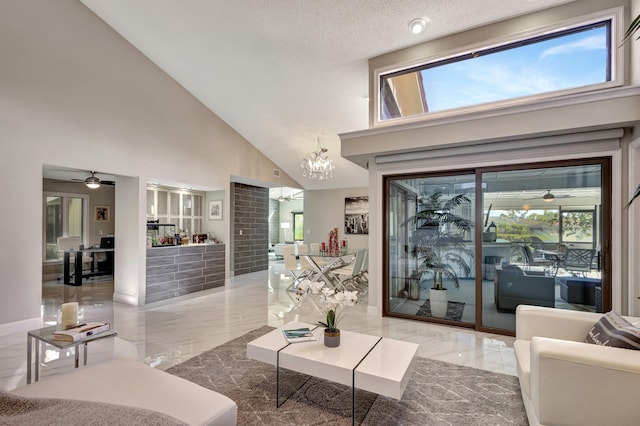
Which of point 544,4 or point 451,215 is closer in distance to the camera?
point 544,4

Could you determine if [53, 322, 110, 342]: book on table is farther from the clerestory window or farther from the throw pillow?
the clerestory window

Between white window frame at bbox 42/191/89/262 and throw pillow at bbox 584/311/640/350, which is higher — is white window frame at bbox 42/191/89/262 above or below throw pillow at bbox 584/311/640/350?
above

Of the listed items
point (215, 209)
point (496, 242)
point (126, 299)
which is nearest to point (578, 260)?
point (496, 242)

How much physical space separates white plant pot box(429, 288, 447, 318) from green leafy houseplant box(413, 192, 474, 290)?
0.25ft

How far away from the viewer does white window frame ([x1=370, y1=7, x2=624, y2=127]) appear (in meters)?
3.10

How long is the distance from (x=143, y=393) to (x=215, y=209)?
18.3 feet

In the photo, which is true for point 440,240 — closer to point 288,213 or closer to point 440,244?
point 440,244

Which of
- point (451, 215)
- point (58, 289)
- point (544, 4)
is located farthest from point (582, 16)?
point (58, 289)

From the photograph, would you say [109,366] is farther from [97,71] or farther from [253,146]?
[253,146]

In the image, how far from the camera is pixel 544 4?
336cm

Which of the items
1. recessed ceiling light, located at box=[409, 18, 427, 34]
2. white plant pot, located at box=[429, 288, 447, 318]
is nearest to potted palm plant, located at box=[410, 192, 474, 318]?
white plant pot, located at box=[429, 288, 447, 318]

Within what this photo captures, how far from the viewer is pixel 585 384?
1.62 m

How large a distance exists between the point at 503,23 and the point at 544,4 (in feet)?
1.29

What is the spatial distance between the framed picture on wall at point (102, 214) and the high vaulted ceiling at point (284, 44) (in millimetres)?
4352
